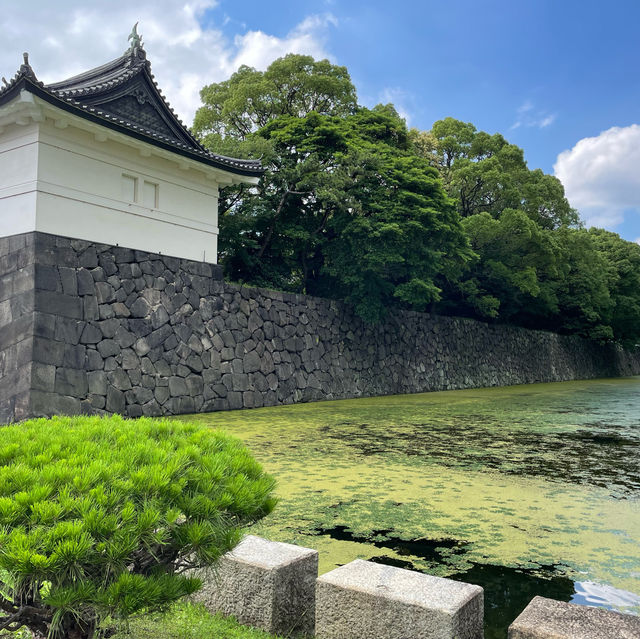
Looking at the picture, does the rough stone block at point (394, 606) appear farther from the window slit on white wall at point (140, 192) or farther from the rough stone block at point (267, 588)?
the window slit on white wall at point (140, 192)

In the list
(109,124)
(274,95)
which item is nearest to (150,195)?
(109,124)

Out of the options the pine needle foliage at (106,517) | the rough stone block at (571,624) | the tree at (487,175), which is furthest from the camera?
the tree at (487,175)

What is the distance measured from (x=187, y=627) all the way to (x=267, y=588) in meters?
0.32

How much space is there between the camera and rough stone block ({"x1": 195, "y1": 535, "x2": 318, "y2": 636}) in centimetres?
189

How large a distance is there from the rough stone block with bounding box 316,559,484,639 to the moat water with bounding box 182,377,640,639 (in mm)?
474

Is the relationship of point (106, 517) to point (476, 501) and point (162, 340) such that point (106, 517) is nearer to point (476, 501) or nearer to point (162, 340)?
point (476, 501)

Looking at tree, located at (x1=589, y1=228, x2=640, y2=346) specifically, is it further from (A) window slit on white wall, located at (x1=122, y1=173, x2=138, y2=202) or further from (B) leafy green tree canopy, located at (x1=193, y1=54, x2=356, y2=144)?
(A) window slit on white wall, located at (x1=122, y1=173, x2=138, y2=202)

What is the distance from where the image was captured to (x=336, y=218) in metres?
12.5

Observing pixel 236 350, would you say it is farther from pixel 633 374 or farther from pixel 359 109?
pixel 633 374

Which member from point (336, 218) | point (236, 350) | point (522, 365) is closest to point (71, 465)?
point (236, 350)

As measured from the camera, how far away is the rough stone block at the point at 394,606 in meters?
1.64

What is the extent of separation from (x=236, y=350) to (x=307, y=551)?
816cm

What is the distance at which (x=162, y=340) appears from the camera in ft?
28.5

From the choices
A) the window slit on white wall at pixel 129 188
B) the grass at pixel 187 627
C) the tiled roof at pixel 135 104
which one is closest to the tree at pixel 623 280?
the tiled roof at pixel 135 104
